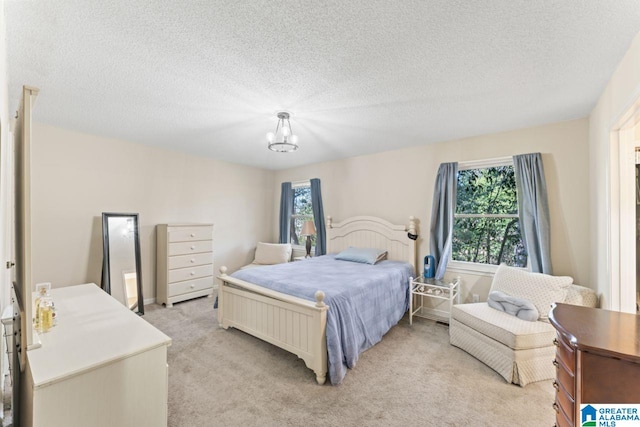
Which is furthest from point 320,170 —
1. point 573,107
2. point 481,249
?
point 573,107

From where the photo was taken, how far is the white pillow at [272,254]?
4.94 m

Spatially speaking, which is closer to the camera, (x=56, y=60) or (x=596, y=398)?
(x=596, y=398)

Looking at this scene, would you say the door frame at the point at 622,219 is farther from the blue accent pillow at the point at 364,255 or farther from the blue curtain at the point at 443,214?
the blue accent pillow at the point at 364,255

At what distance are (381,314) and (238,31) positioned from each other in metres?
2.69

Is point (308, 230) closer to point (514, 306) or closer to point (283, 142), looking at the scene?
point (283, 142)

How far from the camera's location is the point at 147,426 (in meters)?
1.19

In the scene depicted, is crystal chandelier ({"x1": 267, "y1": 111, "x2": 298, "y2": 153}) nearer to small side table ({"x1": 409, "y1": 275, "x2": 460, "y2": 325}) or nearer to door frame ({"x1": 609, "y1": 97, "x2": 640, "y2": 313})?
small side table ({"x1": 409, "y1": 275, "x2": 460, "y2": 325})

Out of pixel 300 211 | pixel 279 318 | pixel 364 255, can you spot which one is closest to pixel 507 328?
pixel 364 255

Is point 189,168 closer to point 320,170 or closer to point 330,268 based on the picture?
point 320,170

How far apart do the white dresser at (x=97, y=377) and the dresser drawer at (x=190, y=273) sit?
2.69m

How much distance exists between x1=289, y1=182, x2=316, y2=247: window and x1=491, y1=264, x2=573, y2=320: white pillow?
3.33 meters

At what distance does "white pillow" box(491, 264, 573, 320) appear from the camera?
2.45m

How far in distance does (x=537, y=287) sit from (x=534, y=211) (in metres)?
0.87

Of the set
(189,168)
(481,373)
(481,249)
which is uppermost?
(189,168)
